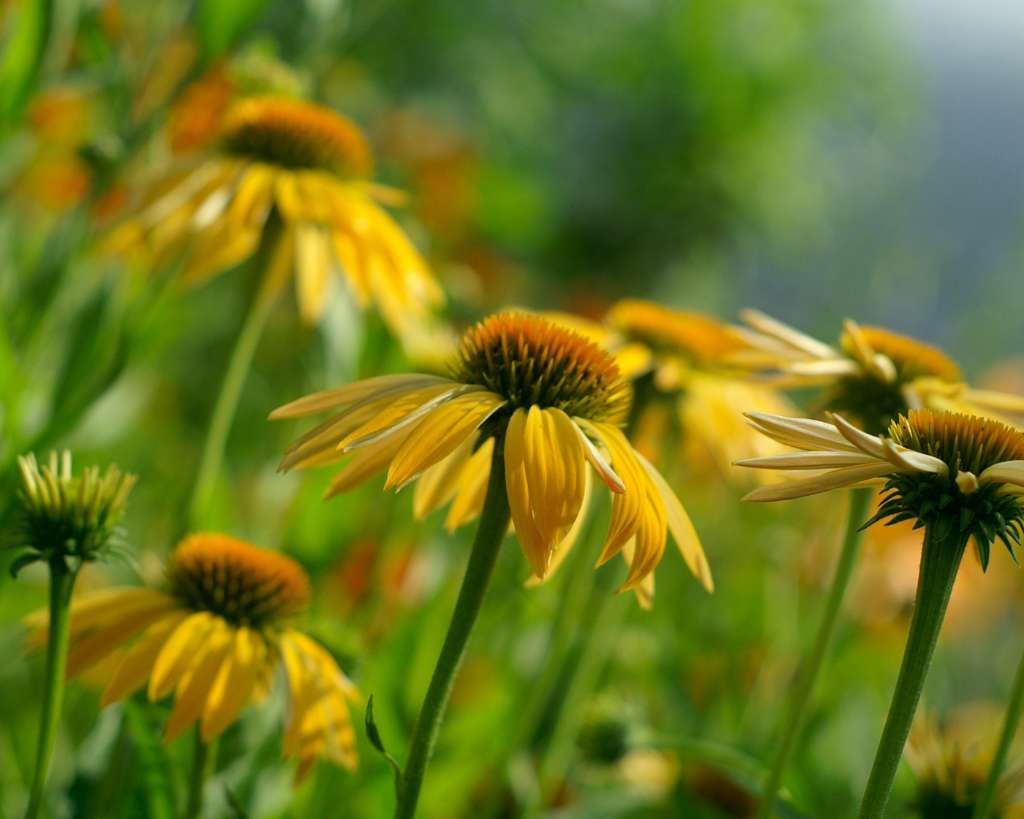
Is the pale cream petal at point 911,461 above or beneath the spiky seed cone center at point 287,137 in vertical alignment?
beneath

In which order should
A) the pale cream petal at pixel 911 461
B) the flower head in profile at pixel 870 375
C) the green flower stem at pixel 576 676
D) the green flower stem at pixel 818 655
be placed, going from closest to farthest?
the pale cream petal at pixel 911 461
the green flower stem at pixel 818 655
the flower head in profile at pixel 870 375
the green flower stem at pixel 576 676

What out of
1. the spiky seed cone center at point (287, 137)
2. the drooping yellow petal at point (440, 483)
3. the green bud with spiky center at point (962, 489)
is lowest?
the drooping yellow petal at point (440, 483)

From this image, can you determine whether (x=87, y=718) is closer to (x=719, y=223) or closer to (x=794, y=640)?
(x=794, y=640)

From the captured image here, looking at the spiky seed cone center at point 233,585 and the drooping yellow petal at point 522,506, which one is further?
the spiky seed cone center at point 233,585

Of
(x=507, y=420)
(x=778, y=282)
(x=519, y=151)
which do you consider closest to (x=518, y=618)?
(x=507, y=420)

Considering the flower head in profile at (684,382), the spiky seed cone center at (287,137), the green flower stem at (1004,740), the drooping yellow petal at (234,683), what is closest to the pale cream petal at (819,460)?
the green flower stem at (1004,740)

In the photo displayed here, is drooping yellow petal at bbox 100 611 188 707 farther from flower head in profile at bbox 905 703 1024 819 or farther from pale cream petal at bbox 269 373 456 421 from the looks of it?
flower head in profile at bbox 905 703 1024 819

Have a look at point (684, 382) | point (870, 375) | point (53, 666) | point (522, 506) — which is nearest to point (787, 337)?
point (870, 375)

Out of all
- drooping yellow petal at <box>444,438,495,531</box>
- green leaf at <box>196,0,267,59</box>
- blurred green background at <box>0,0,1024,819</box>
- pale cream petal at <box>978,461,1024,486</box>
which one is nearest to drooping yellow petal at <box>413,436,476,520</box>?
drooping yellow petal at <box>444,438,495,531</box>

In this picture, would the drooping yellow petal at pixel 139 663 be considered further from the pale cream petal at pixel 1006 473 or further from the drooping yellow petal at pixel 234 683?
the pale cream petal at pixel 1006 473
